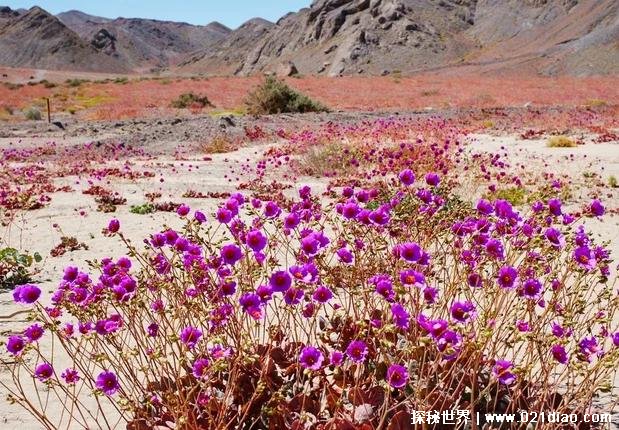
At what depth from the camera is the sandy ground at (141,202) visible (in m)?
6.21

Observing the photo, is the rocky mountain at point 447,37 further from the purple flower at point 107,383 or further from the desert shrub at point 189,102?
the purple flower at point 107,383

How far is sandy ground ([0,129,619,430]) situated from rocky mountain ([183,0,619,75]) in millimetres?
50589

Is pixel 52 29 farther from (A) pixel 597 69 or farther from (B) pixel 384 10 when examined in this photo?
(A) pixel 597 69

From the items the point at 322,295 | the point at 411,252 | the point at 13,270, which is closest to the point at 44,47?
the point at 13,270

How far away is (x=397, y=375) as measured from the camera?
222 cm

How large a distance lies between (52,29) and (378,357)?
152422 millimetres

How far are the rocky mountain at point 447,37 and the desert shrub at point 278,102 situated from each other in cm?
4264

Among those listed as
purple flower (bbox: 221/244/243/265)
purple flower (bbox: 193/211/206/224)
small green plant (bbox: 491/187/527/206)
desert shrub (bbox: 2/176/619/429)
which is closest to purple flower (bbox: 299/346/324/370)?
desert shrub (bbox: 2/176/619/429)

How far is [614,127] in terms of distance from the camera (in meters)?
19.2

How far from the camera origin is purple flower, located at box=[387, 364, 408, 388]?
85.7 inches

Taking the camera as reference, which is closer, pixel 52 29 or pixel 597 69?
pixel 597 69

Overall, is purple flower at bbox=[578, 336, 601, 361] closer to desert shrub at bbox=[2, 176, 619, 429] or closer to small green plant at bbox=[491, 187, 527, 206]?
desert shrub at bbox=[2, 176, 619, 429]

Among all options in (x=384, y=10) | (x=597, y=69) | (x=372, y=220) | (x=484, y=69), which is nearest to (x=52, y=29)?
(x=384, y=10)

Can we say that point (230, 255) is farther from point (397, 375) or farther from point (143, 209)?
point (143, 209)
